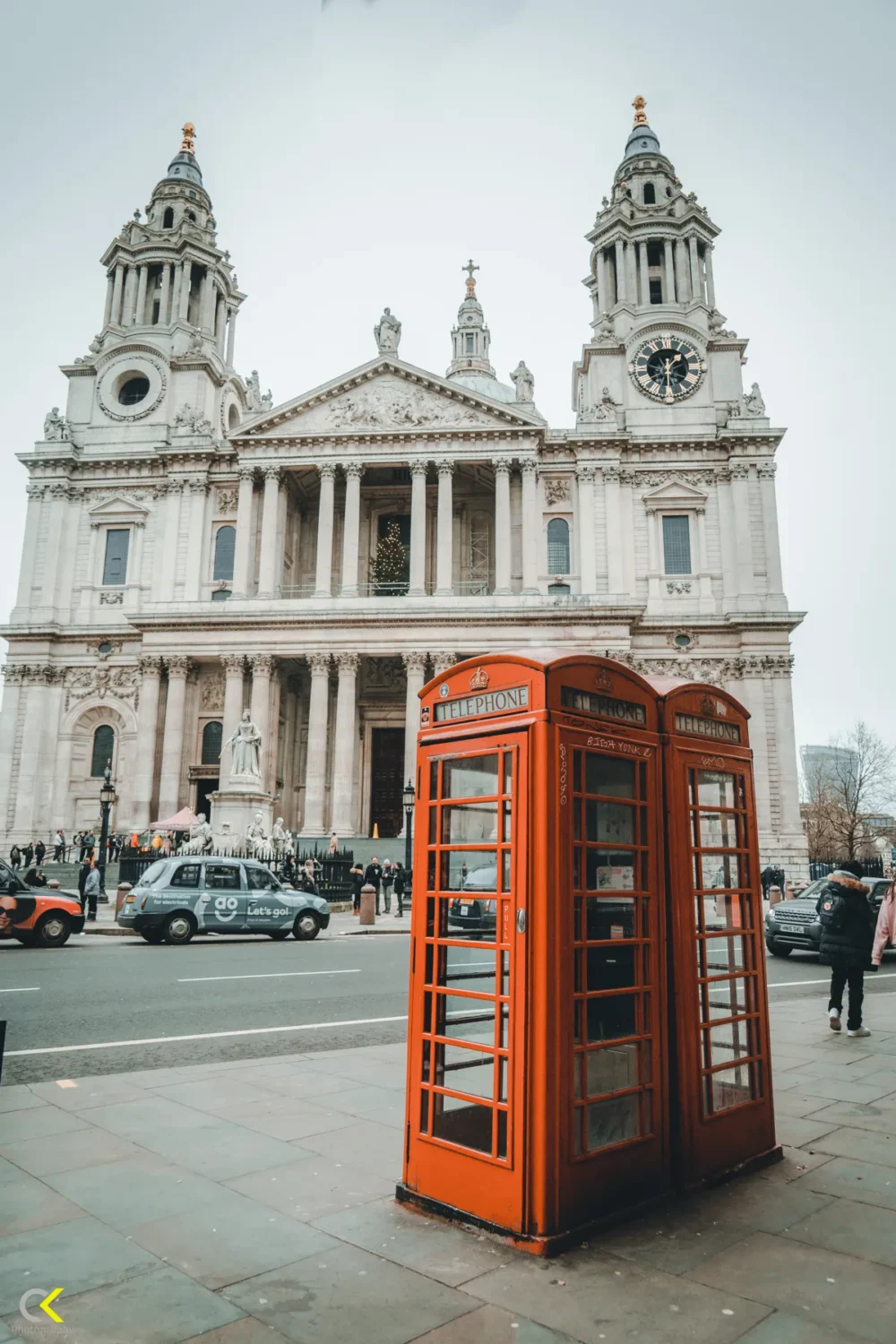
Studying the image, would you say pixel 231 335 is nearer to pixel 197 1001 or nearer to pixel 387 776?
pixel 387 776

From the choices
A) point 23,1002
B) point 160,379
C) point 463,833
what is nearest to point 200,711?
point 160,379

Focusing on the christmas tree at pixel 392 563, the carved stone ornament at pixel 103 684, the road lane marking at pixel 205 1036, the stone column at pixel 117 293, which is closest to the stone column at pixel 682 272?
the christmas tree at pixel 392 563

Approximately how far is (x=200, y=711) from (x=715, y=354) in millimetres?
30340

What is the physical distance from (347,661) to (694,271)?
91.1ft

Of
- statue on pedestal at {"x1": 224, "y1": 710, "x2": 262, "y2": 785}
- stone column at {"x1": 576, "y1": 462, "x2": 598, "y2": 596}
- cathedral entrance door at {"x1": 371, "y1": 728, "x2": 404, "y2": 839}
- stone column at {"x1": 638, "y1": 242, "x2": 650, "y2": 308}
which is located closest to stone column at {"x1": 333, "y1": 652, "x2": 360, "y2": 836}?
cathedral entrance door at {"x1": 371, "y1": 728, "x2": 404, "y2": 839}

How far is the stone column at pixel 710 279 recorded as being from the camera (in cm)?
4875

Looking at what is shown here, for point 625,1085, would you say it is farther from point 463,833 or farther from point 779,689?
point 779,689

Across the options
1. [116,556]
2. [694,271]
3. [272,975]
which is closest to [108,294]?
[116,556]

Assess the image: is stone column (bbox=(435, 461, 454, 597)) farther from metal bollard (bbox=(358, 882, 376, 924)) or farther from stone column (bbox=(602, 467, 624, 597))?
metal bollard (bbox=(358, 882, 376, 924))

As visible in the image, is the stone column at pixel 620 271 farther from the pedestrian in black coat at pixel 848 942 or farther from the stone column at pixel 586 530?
the pedestrian in black coat at pixel 848 942

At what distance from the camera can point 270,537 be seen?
4281 centimetres

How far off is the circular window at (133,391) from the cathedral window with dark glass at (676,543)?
2728 cm

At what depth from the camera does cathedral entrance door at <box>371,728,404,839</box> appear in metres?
44.6

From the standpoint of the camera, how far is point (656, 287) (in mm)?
49656
